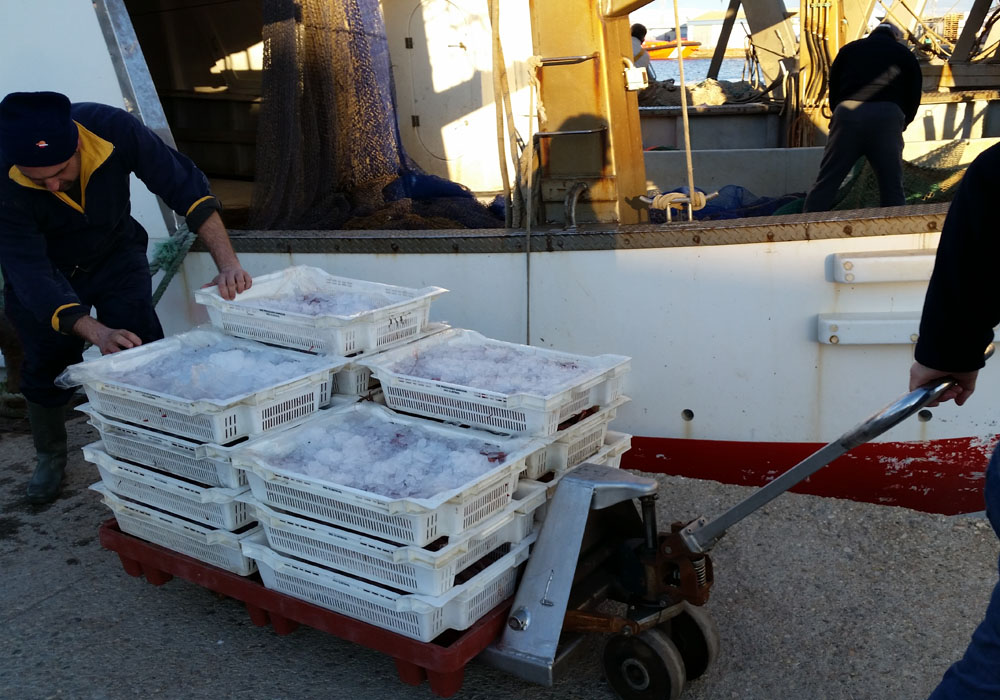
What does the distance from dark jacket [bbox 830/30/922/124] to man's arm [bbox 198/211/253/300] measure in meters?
3.70

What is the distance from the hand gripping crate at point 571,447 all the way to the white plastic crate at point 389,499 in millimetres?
152

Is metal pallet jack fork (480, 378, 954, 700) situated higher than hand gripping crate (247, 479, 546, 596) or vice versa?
hand gripping crate (247, 479, 546, 596)

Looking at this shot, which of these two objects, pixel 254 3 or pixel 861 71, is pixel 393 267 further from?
pixel 254 3

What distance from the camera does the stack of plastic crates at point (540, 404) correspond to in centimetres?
283

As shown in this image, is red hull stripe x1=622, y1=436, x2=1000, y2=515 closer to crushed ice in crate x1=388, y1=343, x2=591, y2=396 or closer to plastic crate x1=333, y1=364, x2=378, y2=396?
crushed ice in crate x1=388, y1=343, x2=591, y2=396

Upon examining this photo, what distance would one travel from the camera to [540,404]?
2.75 meters

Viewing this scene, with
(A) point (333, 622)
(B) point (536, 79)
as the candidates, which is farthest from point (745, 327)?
(A) point (333, 622)

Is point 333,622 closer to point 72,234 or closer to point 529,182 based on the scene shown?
point 72,234

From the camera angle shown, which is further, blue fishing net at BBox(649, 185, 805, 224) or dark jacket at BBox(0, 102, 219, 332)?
blue fishing net at BBox(649, 185, 805, 224)

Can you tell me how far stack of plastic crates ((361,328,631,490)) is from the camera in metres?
2.83

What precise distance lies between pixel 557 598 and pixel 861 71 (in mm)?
4027

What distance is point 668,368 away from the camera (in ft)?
13.8

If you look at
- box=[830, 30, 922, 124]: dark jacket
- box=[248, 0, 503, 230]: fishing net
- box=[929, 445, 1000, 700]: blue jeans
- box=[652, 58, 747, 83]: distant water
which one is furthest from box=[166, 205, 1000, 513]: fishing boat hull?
box=[652, 58, 747, 83]: distant water

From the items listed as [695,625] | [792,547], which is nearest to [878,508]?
[792,547]
